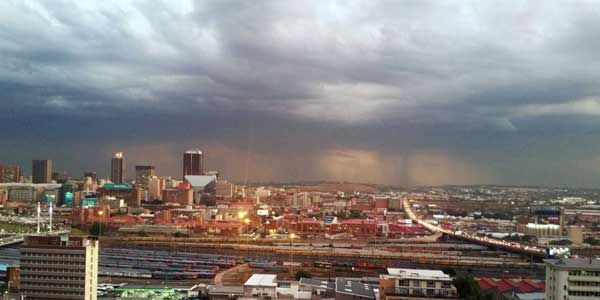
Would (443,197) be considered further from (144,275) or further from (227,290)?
(227,290)

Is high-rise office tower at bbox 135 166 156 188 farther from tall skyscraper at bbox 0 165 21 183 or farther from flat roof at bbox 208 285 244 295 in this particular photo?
flat roof at bbox 208 285 244 295

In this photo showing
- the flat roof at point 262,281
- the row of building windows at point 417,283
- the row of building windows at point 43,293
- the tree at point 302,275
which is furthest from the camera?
the tree at point 302,275

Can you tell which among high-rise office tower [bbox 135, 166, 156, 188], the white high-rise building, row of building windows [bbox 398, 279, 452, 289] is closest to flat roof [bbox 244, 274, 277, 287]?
row of building windows [bbox 398, 279, 452, 289]

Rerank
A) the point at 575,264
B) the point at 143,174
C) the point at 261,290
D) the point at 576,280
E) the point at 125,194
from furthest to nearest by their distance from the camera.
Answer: the point at 143,174 < the point at 125,194 < the point at 261,290 < the point at 575,264 < the point at 576,280

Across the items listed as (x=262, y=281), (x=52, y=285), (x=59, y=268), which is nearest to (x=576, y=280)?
(x=262, y=281)

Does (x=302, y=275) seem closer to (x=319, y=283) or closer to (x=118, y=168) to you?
(x=319, y=283)

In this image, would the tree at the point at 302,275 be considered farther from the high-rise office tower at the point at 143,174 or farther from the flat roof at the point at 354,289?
the high-rise office tower at the point at 143,174

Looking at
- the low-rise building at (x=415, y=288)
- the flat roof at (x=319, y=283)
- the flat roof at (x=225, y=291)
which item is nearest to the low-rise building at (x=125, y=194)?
the flat roof at (x=319, y=283)
